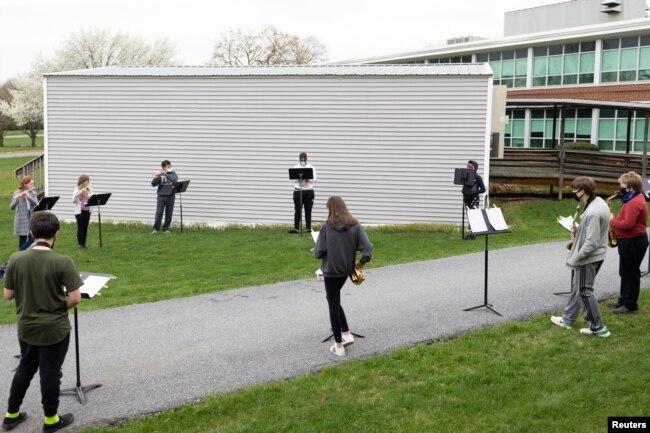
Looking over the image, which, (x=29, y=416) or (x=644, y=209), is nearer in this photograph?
(x=29, y=416)

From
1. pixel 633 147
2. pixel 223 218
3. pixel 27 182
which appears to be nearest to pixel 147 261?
pixel 27 182

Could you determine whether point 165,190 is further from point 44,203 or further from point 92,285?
point 92,285

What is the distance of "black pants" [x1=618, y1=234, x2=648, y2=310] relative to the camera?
28.9 ft

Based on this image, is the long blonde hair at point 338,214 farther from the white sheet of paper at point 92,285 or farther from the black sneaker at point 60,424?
the black sneaker at point 60,424

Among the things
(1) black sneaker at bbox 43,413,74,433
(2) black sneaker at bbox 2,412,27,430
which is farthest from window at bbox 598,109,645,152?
(2) black sneaker at bbox 2,412,27,430

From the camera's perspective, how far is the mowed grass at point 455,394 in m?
5.93

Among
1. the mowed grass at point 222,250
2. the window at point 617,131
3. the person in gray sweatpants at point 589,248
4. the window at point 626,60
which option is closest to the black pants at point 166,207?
the mowed grass at point 222,250

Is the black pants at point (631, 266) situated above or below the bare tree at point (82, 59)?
below

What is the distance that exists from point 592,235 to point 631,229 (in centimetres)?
138

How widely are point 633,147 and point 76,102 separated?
2927 cm

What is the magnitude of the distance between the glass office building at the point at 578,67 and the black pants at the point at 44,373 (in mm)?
32150

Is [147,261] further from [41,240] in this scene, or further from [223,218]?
[41,240]

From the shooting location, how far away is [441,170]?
19016 millimetres

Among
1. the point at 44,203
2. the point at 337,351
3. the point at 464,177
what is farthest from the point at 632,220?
the point at 44,203
